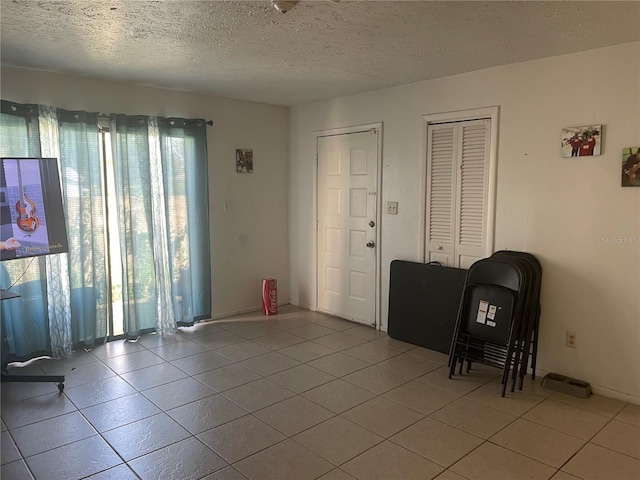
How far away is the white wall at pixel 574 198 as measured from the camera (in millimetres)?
3068

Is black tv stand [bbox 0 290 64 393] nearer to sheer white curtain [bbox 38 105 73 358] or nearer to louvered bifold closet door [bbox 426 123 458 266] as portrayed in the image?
sheer white curtain [bbox 38 105 73 358]

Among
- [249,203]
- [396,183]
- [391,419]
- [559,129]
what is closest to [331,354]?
[391,419]

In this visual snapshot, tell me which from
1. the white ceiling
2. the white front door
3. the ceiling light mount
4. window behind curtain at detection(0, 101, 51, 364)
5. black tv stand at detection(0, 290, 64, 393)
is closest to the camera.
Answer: the ceiling light mount

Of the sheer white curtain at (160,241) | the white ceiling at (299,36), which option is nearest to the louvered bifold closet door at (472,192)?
the white ceiling at (299,36)

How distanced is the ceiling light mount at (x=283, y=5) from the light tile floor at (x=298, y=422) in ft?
7.66

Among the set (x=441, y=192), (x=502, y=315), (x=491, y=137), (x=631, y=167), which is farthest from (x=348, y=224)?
(x=631, y=167)

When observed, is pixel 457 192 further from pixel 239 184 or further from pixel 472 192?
pixel 239 184

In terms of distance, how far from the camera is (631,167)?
3008mm

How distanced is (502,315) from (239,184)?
3024 mm

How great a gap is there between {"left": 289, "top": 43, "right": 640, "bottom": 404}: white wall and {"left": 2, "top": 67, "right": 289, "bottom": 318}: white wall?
196 cm

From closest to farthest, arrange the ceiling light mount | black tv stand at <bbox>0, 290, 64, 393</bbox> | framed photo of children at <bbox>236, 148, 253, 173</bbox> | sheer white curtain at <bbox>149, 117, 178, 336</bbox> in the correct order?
the ceiling light mount → black tv stand at <bbox>0, 290, 64, 393</bbox> → sheer white curtain at <bbox>149, 117, 178, 336</bbox> → framed photo of children at <bbox>236, 148, 253, 173</bbox>

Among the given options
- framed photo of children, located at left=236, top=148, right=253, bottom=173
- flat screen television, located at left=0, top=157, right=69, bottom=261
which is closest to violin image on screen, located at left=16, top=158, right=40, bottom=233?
flat screen television, located at left=0, top=157, right=69, bottom=261

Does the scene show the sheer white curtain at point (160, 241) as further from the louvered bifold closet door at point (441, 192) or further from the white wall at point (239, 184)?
the louvered bifold closet door at point (441, 192)

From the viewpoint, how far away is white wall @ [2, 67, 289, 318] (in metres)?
4.42
